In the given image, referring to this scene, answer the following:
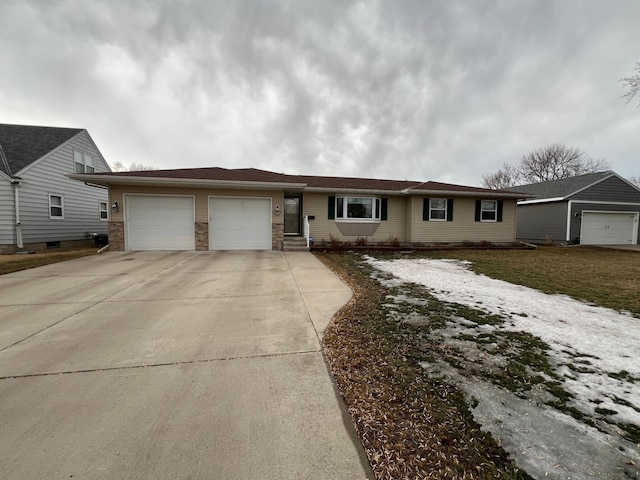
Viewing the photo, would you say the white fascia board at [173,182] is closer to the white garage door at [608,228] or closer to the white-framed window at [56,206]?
the white-framed window at [56,206]

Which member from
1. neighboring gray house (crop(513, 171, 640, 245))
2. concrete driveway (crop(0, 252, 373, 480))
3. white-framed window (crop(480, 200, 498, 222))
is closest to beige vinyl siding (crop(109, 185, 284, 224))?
concrete driveway (crop(0, 252, 373, 480))

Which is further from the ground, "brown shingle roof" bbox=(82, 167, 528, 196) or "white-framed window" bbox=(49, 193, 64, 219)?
"brown shingle roof" bbox=(82, 167, 528, 196)

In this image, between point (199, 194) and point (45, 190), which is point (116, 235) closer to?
point (199, 194)

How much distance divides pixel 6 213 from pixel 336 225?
13.6m

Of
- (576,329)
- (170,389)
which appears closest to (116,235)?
(170,389)

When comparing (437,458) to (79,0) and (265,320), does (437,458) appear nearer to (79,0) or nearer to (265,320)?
(265,320)

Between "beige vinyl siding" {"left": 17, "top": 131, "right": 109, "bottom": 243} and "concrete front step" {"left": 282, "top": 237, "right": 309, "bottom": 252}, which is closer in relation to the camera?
"concrete front step" {"left": 282, "top": 237, "right": 309, "bottom": 252}

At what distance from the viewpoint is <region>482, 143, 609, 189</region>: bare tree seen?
28.8m

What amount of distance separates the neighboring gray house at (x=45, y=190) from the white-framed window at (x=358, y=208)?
9896 mm

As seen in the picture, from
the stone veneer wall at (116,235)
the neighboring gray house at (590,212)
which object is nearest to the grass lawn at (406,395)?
the stone veneer wall at (116,235)

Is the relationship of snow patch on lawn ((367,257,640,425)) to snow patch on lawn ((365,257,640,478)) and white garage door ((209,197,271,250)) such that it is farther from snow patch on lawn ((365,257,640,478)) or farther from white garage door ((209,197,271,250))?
white garage door ((209,197,271,250))

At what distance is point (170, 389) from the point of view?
84.8 inches

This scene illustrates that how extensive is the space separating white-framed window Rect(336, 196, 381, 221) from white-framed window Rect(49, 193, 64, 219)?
13462mm

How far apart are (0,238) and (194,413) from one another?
14.9 meters
